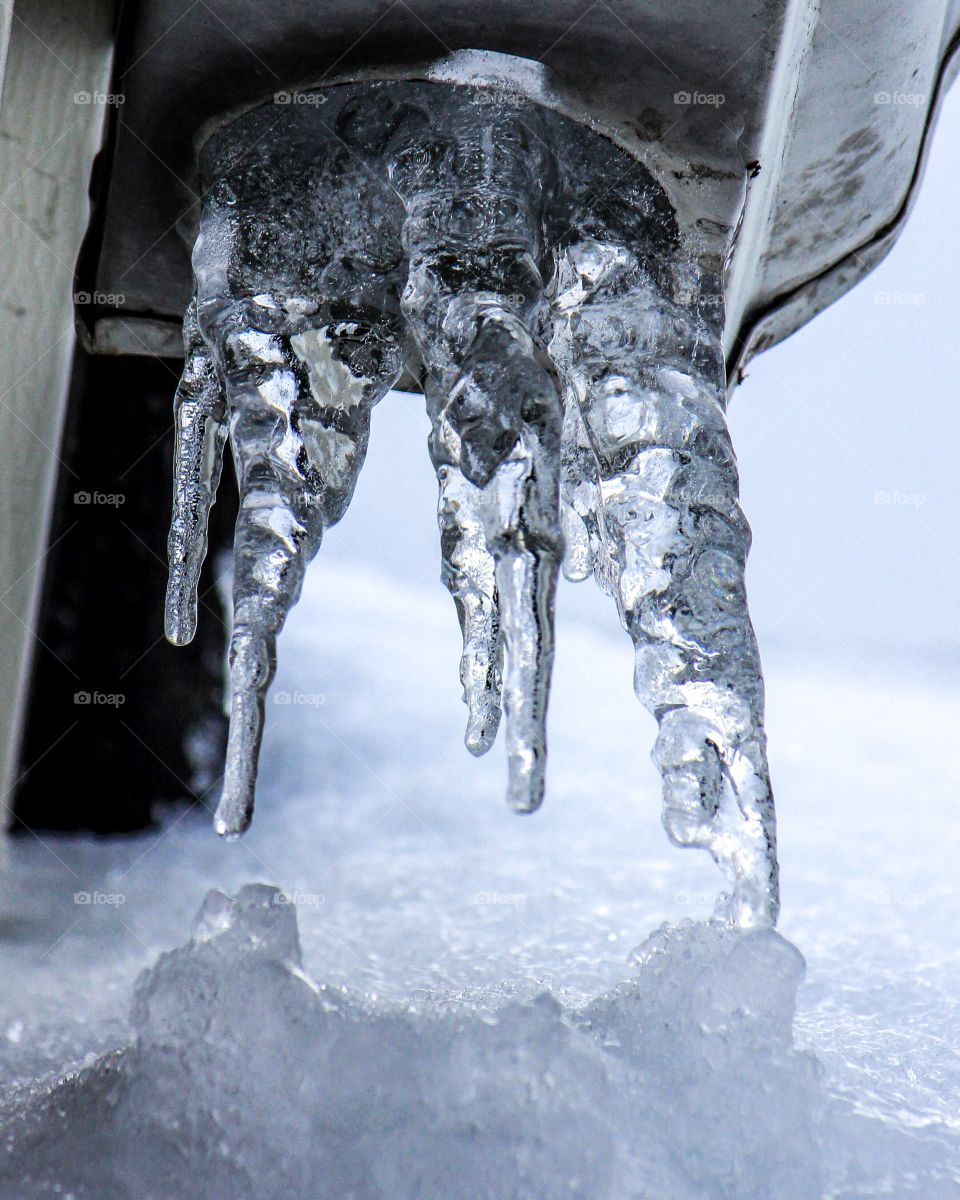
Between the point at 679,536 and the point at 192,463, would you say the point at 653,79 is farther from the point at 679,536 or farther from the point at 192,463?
the point at 192,463

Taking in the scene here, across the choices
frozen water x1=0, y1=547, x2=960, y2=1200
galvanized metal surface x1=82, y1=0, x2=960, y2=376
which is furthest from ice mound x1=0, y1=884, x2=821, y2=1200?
galvanized metal surface x1=82, y1=0, x2=960, y2=376

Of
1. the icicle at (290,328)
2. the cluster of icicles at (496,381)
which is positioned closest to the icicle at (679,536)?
the cluster of icicles at (496,381)

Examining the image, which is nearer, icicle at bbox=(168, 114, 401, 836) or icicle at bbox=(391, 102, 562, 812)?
icicle at bbox=(391, 102, 562, 812)

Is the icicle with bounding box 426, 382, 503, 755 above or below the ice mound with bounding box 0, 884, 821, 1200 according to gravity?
above

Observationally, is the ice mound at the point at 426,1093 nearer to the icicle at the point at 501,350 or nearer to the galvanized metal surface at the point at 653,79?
the icicle at the point at 501,350

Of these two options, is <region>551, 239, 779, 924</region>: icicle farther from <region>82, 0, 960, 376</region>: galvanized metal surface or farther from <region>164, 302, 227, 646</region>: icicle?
<region>164, 302, 227, 646</region>: icicle

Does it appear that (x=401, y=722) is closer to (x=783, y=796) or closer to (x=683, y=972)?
(x=783, y=796)

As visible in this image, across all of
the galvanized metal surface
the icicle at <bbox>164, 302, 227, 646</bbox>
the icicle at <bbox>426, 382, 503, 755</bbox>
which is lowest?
the icicle at <bbox>426, 382, 503, 755</bbox>
